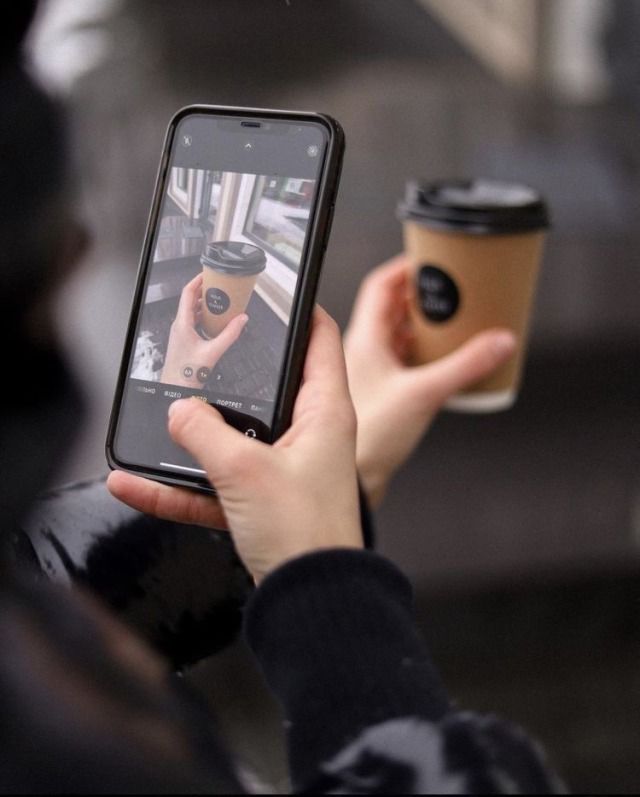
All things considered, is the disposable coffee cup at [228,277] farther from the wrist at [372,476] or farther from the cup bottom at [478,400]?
the cup bottom at [478,400]

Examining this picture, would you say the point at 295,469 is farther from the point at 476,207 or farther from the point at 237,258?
the point at 476,207

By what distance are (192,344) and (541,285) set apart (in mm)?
838

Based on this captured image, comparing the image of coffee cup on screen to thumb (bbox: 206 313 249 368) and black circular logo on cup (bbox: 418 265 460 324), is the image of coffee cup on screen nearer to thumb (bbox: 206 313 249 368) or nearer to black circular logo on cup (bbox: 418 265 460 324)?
thumb (bbox: 206 313 249 368)

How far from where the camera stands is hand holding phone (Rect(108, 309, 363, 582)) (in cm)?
24

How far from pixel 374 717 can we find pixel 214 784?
42 millimetres

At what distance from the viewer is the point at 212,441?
0.24 m

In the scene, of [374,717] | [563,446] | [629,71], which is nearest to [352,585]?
[374,717]

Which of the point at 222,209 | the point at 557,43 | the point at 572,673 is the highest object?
the point at 557,43

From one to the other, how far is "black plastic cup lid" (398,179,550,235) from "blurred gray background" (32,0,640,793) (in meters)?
0.24

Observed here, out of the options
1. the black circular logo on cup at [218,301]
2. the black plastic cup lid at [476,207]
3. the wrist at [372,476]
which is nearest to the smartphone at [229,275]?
the black circular logo on cup at [218,301]

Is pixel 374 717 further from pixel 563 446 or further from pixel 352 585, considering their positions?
pixel 563 446

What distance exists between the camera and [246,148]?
0.84 ft

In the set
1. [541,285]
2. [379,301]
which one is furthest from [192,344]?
[541,285]

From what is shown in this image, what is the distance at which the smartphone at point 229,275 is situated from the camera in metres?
0.25
